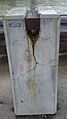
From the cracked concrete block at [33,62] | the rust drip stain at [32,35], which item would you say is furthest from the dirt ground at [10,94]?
the rust drip stain at [32,35]

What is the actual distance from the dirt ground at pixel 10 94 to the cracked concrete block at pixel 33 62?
13cm

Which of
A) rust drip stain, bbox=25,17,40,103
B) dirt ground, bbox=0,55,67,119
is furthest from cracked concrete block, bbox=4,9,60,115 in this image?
dirt ground, bbox=0,55,67,119

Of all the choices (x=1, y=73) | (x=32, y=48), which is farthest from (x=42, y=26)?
(x=1, y=73)

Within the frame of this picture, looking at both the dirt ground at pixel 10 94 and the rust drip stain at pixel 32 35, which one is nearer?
the rust drip stain at pixel 32 35

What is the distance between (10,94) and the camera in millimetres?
2672

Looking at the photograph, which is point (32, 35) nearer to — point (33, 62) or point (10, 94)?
point (33, 62)

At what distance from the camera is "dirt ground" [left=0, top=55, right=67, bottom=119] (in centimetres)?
231

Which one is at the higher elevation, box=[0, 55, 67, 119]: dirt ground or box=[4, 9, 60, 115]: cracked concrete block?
box=[4, 9, 60, 115]: cracked concrete block

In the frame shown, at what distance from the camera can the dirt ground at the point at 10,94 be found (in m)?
2.31

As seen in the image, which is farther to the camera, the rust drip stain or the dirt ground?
the dirt ground

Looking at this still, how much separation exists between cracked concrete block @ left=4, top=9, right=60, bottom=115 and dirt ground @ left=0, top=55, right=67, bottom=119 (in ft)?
0.42

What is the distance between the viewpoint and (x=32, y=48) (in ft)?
6.13

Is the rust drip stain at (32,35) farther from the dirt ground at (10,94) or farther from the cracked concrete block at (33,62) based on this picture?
the dirt ground at (10,94)

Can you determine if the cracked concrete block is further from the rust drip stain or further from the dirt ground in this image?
the dirt ground
